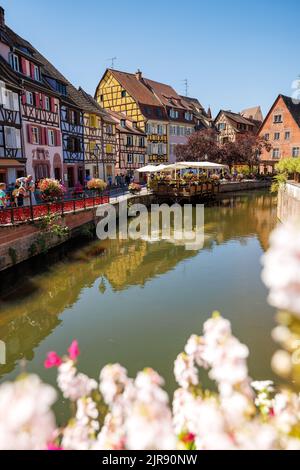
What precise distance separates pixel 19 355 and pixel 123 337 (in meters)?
2.35


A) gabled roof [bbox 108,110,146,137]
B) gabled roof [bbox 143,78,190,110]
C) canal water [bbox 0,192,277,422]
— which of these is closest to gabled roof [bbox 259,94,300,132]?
gabled roof [bbox 143,78,190,110]

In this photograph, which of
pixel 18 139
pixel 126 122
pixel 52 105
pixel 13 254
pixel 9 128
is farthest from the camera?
pixel 126 122

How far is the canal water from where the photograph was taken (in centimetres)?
775

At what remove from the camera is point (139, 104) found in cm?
4756

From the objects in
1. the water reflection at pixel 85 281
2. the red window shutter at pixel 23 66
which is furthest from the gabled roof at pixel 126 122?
the water reflection at pixel 85 281

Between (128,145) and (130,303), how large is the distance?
3673 centimetres

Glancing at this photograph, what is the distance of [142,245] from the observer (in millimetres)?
18625

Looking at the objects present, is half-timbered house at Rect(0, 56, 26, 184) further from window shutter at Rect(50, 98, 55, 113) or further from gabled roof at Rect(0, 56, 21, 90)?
window shutter at Rect(50, 98, 55, 113)

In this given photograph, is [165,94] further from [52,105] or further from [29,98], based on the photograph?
[29,98]

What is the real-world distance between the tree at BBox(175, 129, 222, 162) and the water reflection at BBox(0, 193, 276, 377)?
28323 millimetres

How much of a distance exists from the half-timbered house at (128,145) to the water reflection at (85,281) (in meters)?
25.2

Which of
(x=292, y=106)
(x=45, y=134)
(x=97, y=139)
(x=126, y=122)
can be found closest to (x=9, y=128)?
(x=45, y=134)

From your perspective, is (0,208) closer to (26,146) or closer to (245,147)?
(26,146)

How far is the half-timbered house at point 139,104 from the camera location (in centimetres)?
4781
